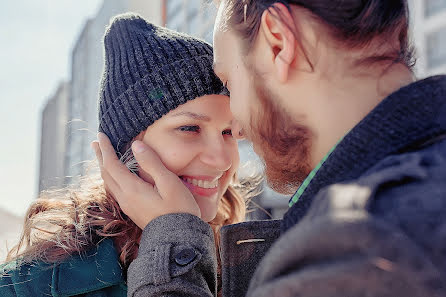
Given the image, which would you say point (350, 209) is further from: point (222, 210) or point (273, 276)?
point (222, 210)

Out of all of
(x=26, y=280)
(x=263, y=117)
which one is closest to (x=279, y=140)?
(x=263, y=117)

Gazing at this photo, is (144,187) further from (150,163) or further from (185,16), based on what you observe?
(185,16)

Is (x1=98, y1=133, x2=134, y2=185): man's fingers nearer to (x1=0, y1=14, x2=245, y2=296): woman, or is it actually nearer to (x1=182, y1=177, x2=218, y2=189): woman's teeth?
(x1=0, y1=14, x2=245, y2=296): woman

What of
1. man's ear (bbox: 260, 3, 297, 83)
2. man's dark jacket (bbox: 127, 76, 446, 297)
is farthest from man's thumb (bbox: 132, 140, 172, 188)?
man's dark jacket (bbox: 127, 76, 446, 297)

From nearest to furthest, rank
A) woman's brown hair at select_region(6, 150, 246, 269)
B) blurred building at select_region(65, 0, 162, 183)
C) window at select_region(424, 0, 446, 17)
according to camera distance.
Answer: woman's brown hair at select_region(6, 150, 246, 269) → window at select_region(424, 0, 446, 17) → blurred building at select_region(65, 0, 162, 183)

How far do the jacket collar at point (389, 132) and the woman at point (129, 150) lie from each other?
97cm

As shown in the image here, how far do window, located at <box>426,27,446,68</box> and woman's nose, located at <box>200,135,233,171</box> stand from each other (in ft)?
45.7

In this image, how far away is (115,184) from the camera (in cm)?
214

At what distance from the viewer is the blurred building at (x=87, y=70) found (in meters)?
22.5

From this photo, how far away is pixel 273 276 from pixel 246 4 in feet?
3.36

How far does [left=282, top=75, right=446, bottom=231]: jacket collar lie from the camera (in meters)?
0.95

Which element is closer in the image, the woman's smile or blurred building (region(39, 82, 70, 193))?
the woman's smile

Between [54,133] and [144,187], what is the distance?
43.9 m

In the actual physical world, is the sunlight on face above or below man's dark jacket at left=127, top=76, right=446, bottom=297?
above
